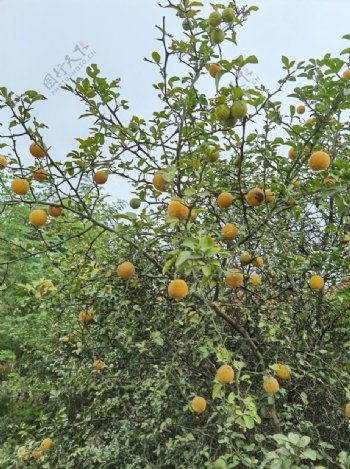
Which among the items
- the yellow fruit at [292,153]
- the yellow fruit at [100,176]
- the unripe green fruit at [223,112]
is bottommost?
the yellow fruit at [100,176]

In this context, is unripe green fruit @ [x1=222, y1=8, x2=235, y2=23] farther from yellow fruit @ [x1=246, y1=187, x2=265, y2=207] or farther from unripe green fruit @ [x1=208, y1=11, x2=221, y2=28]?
yellow fruit @ [x1=246, y1=187, x2=265, y2=207]

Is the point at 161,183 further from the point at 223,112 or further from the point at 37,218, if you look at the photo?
the point at 37,218

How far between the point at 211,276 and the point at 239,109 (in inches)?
20.9

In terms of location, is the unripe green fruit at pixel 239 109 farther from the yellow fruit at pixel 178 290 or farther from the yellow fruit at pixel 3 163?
the yellow fruit at pixel 3 163

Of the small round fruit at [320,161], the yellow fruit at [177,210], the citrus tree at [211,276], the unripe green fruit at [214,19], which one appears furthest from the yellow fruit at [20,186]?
the small round fruit at [320,161]

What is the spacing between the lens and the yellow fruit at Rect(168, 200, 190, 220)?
1.22 metres

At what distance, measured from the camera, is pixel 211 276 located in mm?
1401

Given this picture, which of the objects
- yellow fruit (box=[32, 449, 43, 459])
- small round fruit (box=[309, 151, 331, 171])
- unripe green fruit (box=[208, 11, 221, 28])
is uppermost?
unripe green fruit (box=[208, 11, 221, 28])

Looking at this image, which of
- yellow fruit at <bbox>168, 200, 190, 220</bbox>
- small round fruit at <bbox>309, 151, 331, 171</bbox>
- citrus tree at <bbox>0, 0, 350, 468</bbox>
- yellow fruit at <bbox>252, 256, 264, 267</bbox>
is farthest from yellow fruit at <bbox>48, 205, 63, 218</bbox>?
small round fruit at <bbox>309, 151, 331, 171</bbox>

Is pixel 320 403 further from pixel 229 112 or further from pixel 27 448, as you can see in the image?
pixel 27 448

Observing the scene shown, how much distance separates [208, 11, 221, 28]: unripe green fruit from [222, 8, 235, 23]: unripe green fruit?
0.02 meters

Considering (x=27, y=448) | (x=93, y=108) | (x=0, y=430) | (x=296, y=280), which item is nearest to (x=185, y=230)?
(x=93, y=108)

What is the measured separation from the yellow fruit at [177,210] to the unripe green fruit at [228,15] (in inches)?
28.6

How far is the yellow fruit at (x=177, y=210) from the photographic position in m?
1.22
